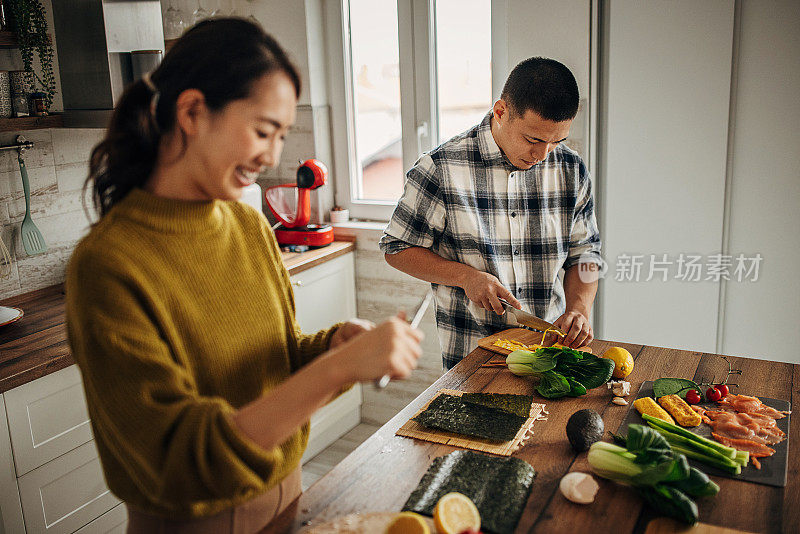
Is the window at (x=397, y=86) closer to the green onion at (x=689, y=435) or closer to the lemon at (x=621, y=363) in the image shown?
the lemon at (x=621, y=363)

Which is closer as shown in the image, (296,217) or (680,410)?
(680,410)

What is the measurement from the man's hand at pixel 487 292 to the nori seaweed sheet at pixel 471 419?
404 mm

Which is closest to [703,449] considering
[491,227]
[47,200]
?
[491,227]

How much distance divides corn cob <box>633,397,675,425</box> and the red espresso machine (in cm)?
198

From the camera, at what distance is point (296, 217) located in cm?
332

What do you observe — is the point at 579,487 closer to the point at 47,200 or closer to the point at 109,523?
the point at 109,523

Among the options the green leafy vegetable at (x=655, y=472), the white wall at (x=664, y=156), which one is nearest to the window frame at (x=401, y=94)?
the white wall at (x=664, y=156)

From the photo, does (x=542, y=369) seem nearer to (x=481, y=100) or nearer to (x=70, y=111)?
(x=481, y=100)

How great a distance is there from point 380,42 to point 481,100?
0.59m

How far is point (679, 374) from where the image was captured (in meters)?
1.78

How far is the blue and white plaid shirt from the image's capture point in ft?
7.05

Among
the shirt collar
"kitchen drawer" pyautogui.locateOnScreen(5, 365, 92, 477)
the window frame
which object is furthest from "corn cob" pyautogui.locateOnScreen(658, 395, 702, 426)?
the window frame

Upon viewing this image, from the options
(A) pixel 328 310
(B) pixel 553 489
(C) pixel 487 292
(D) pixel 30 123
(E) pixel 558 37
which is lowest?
(A) pixel 328 310

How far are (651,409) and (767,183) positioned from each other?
1535 mm
